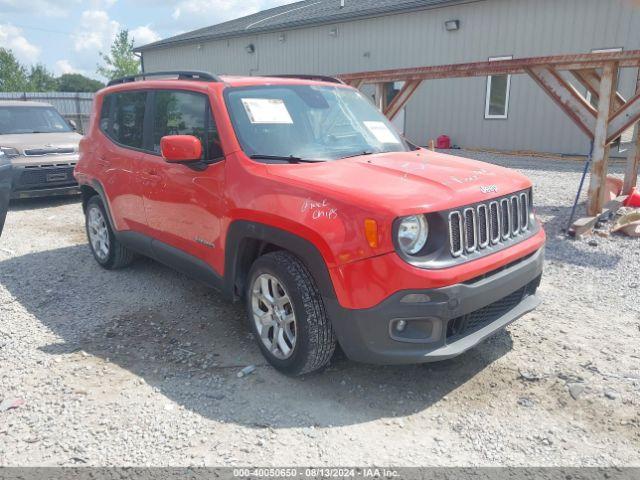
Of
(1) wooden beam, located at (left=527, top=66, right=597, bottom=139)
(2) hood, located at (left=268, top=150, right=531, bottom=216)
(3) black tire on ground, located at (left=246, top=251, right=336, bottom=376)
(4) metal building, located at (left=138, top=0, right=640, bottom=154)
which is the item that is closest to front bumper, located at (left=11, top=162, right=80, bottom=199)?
(2) hood, located at (left=268, top=150, right=531, bottom=216)

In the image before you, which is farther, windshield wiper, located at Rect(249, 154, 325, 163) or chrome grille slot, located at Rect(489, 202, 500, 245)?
windshield wiper, located at Rect(249, 154, 325, 163)

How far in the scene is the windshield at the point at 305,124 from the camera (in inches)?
141

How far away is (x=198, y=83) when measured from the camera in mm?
3994

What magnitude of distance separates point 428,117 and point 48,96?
16091mm

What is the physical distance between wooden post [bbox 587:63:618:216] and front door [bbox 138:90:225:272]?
5.16 meters

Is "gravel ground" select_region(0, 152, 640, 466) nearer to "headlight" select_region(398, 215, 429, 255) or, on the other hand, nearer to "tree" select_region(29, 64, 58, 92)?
"headlight" select_region(398, 215, 429, 255)

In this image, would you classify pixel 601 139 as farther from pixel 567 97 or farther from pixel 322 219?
pixel 322 219

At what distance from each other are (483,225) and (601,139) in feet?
14.8

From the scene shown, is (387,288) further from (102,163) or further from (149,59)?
(149,59)

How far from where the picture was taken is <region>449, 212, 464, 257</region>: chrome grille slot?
113 inches

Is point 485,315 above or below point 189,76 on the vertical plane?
below

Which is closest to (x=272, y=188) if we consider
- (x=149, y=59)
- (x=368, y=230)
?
(x=368, y=230)

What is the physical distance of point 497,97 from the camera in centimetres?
1448

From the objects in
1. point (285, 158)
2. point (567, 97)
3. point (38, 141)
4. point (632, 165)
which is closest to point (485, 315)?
point (285, 158)
